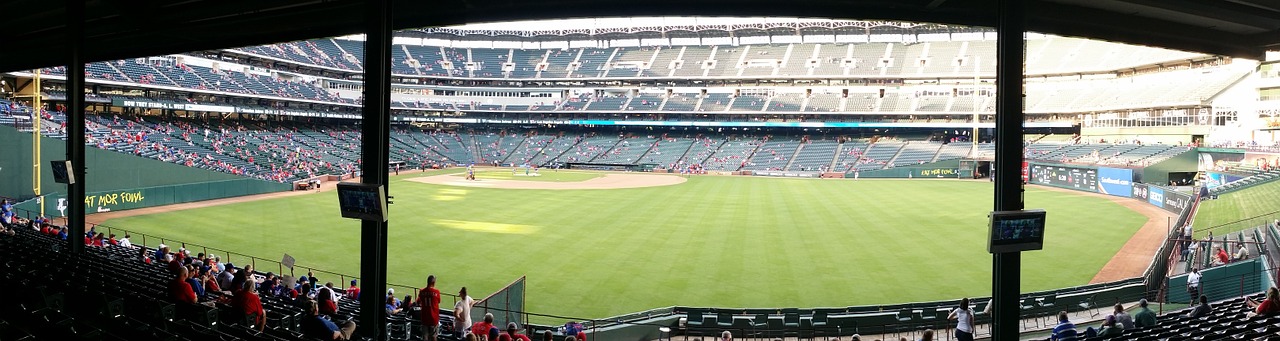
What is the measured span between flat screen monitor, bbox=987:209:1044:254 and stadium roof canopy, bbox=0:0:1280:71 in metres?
2.89

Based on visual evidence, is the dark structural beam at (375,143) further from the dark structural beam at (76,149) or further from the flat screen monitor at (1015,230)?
the dark structural beam at (76,149)

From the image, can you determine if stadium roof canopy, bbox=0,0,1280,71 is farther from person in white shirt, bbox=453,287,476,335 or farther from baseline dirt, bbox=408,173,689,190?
baseline dirt, bbox=408,173,689,190

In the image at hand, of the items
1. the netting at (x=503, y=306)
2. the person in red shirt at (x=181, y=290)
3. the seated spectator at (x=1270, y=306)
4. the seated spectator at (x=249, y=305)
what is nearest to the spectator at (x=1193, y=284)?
the seated spectator at (x=1270, y=306)

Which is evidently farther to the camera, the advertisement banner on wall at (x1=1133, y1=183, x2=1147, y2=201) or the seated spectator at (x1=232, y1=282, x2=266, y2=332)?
the advertisement banner on wall at (x1=1133, y1=183, x2=1147, y2=201)

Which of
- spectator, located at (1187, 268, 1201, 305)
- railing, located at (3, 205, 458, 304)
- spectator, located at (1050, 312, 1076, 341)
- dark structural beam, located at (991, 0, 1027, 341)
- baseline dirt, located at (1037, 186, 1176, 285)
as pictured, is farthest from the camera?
baseline dirt, located at (1037, 186, 1176, 285)

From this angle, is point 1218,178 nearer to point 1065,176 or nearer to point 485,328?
point 1065,176

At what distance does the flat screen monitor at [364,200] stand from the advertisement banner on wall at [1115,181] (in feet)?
161

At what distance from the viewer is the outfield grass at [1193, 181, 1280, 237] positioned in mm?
22984

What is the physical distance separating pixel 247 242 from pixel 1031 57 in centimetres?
7832

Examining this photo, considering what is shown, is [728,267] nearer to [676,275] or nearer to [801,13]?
[676,275]

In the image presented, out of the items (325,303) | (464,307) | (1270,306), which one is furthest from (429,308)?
(1270,306)

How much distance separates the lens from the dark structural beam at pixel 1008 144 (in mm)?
7352

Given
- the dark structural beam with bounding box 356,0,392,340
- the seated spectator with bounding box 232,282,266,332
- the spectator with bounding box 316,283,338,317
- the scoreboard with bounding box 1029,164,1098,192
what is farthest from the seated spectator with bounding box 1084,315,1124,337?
the scoreboard with bounding box 1029,164,1098,192

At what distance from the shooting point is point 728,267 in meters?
21.7
